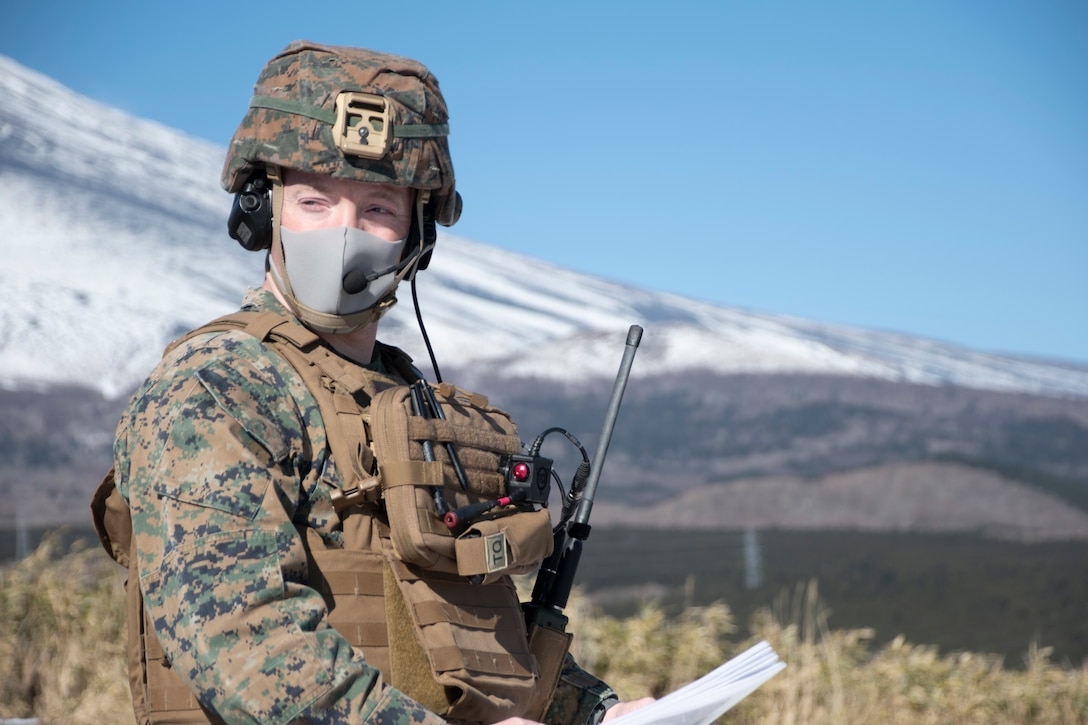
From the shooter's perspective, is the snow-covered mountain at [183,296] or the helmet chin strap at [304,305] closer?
the helmet chin strap at [304,305]

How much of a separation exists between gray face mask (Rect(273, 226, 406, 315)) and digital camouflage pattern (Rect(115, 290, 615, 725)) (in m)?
0.32

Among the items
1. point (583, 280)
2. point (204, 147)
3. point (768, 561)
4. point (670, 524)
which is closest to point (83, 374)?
point (670, 524)

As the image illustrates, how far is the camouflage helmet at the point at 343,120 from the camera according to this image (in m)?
2.59

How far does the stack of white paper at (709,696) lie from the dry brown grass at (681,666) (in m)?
4.48

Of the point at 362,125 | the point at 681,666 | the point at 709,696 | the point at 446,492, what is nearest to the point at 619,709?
the point at 709,696

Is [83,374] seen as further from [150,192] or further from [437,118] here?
[437,118]

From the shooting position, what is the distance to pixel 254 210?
2.73 meters

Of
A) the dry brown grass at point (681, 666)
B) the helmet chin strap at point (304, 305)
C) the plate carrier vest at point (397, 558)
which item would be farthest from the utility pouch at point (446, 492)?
Answer: the dry brown grass at point (681, 666)

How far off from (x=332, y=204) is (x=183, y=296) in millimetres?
51793

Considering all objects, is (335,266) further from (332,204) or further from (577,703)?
(577,703)

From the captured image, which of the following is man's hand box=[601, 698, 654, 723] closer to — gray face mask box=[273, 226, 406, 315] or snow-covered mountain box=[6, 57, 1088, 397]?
gray face mask box=[273, 226, 406, 315]

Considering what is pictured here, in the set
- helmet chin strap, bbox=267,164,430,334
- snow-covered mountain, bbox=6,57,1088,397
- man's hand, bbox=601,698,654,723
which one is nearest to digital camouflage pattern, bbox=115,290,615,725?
helmet chin strap, bbox=267,164,430,334

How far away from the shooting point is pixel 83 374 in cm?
4144

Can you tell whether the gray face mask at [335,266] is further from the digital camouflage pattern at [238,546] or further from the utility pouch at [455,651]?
the utility pouch at [455,651]
